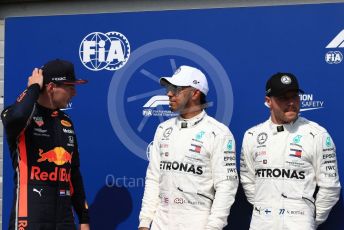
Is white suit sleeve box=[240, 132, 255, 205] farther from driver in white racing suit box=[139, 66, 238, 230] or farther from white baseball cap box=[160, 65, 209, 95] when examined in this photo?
white baseball cap box=[160, 65, 209, 95]

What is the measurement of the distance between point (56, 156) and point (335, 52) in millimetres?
1800

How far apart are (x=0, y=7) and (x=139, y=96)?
53.8 inches

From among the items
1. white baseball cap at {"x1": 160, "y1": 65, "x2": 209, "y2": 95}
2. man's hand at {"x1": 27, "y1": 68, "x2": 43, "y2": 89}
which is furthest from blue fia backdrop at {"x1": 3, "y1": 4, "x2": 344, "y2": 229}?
man's hand at {"x1": 27, "y1": 68, "x2": 43, "y2": 89}

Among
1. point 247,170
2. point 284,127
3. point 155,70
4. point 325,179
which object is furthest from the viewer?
point 155,70

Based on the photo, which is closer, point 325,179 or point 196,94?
point 325,179

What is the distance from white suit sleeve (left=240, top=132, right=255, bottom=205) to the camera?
3.73 meters

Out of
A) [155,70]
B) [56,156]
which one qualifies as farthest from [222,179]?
[155,70]

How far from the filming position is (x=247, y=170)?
3746mm

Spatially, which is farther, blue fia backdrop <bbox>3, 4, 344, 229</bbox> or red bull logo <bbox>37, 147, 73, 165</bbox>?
blue fia backdrop <bbox>3, 4, 344, 229</bbox>

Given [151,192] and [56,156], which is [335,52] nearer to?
[151,192]

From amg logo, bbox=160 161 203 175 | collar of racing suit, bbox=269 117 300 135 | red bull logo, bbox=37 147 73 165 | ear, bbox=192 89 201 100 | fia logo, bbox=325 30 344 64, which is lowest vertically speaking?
amg logo, bbox=160 161 203 175

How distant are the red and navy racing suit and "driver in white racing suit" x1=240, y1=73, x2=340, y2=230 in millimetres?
1076

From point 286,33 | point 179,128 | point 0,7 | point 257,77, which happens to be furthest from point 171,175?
point 0,7

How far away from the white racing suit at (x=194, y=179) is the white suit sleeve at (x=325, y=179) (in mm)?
458
